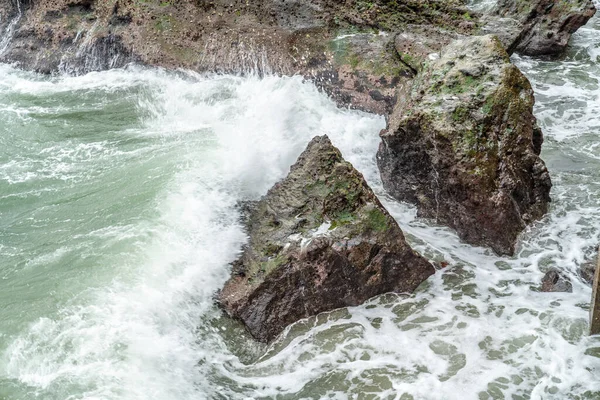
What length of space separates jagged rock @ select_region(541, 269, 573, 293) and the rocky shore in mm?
519

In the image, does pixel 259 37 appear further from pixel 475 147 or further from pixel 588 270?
pixel 588 270

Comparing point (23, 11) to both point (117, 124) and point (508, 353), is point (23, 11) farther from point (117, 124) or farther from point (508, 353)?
point (508, 353)

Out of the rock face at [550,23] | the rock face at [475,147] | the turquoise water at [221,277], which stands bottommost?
the turquoise water at [221,277]

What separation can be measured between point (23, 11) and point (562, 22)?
10.2 metres

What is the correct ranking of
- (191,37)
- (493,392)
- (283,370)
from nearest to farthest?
(493,392) → (283,370) → (191,37)

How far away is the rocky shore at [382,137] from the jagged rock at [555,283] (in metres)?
0.52

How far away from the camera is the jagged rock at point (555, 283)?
580cm

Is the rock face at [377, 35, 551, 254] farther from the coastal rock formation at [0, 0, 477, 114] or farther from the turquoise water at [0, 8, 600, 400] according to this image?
the coastal rock formation at [0, 0, 477, 114]

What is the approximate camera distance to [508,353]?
5117mm

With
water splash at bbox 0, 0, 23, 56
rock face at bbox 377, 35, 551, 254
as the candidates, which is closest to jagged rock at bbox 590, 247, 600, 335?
rock face at bbox 377, 35, 551, 254

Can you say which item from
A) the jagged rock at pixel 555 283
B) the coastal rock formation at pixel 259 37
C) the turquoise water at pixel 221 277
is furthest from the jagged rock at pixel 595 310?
the coastal rock formation at pixel 259 37

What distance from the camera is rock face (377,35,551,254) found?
6.28 m

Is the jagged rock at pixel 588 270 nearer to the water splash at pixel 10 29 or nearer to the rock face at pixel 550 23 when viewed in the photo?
the rock face at pixel 550 23

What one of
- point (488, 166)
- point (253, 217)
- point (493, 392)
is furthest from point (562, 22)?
point (493, 392)
